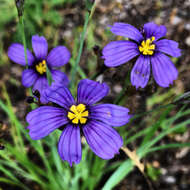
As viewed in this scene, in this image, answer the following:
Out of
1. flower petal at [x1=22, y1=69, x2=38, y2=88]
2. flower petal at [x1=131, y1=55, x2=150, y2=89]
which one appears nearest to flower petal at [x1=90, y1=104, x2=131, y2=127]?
flower petal at [x1=131, y1=55, x2=150, y2=89]

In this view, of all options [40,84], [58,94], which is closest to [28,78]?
[40,84]

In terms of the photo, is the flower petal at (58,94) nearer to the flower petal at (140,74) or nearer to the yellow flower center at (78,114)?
the yellow flower center at (78,114)

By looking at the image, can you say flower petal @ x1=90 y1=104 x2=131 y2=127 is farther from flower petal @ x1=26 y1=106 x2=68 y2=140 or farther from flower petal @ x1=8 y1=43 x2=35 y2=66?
flower petal @ x1=8 y1=43 x2=35 y2=66

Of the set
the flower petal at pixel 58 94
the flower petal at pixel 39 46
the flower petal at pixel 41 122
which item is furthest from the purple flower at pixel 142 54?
the flower petal at pixel 39 46

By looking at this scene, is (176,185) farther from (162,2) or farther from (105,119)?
(162,2)

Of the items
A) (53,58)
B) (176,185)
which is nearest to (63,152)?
(53,58)

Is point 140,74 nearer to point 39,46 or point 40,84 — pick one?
point 40,84

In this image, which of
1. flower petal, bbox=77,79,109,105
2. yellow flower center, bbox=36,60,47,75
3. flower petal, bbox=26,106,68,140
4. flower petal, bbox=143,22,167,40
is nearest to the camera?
flower petal, bbox=26,106,68,140
